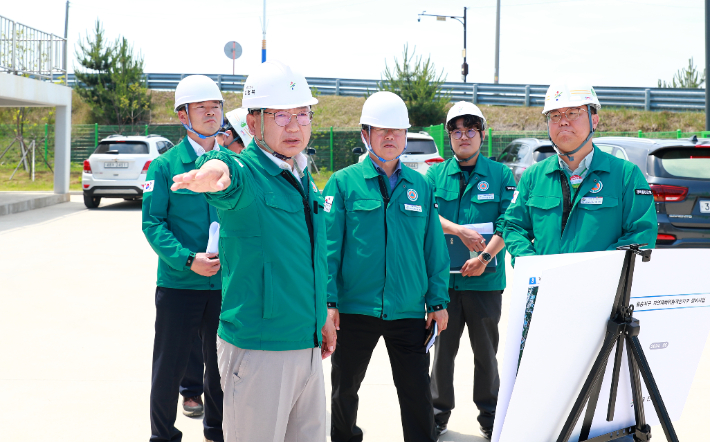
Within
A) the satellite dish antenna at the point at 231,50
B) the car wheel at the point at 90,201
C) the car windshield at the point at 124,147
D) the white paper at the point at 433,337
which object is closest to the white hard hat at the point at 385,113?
the white paper at the point at 433,337

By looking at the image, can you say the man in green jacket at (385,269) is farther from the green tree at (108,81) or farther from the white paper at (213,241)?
the green tree at (108,81)

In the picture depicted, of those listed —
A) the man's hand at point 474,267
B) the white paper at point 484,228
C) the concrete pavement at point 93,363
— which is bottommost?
the concrete pavement at point 93,363

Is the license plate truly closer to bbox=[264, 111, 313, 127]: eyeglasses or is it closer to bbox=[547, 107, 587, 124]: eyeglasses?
bbox=[547, 107, 587, 124]: eyeglasses

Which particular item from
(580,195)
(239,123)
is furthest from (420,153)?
(580,195)

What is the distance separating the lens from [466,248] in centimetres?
409

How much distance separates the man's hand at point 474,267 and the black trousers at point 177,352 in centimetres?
152

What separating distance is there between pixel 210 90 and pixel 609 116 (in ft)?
99.6

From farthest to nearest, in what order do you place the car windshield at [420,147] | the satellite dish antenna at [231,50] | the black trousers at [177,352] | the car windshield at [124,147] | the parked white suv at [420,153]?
the satellite dish antenna at [231,50] < the car windshield at [124,147] < the car windshield at [420,147] < the parked white suv at [420,153] < the black trousers at [177,352]

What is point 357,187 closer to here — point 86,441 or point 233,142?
point 233,142

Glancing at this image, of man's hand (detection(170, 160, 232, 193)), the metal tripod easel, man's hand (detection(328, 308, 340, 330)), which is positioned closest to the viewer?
man's hand (detection(170, 160, 232, 193))

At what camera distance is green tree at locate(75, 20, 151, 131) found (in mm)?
31297

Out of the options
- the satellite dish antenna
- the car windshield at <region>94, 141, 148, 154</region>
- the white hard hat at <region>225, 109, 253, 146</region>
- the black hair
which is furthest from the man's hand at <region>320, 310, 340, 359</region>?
the satellite dish antenna

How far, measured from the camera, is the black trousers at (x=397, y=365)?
331cm

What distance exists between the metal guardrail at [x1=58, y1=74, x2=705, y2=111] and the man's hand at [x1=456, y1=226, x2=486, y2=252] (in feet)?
89.2
